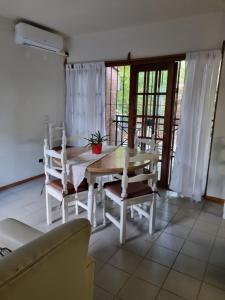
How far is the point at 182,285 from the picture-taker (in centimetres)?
179

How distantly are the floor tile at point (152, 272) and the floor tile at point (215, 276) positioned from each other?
34cm

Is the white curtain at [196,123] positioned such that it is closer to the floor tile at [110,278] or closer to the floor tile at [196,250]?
the floor tile at [196,250]

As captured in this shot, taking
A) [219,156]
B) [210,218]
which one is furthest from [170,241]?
[219,156]

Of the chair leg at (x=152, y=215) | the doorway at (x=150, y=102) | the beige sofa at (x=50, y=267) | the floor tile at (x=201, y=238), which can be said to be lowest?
the floor tile at (x=201, y=238)

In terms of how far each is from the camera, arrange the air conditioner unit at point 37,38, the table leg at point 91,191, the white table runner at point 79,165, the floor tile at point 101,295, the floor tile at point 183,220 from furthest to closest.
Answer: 1. the air conditioner unit at point 37,38
2. the floor tile at point 183,220
3. the table leg at point 91,191
4. the white table runner at point 79,165
5. the floor tile at point 101,295

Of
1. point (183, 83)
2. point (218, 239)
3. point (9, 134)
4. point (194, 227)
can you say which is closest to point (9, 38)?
point (9, 134)

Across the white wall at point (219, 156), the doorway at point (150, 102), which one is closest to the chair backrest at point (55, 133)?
the doorway at point (150, 102)

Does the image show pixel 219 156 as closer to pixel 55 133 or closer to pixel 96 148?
pixel 96 148

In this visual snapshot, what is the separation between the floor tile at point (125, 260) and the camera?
197 cm

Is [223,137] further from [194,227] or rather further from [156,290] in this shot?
[156,290]

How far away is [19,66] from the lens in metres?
3.57

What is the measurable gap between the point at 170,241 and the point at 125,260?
570 millimetres

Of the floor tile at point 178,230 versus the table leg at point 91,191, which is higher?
the table leg at point 91,191

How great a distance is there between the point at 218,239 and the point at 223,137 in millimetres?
→ 1354
